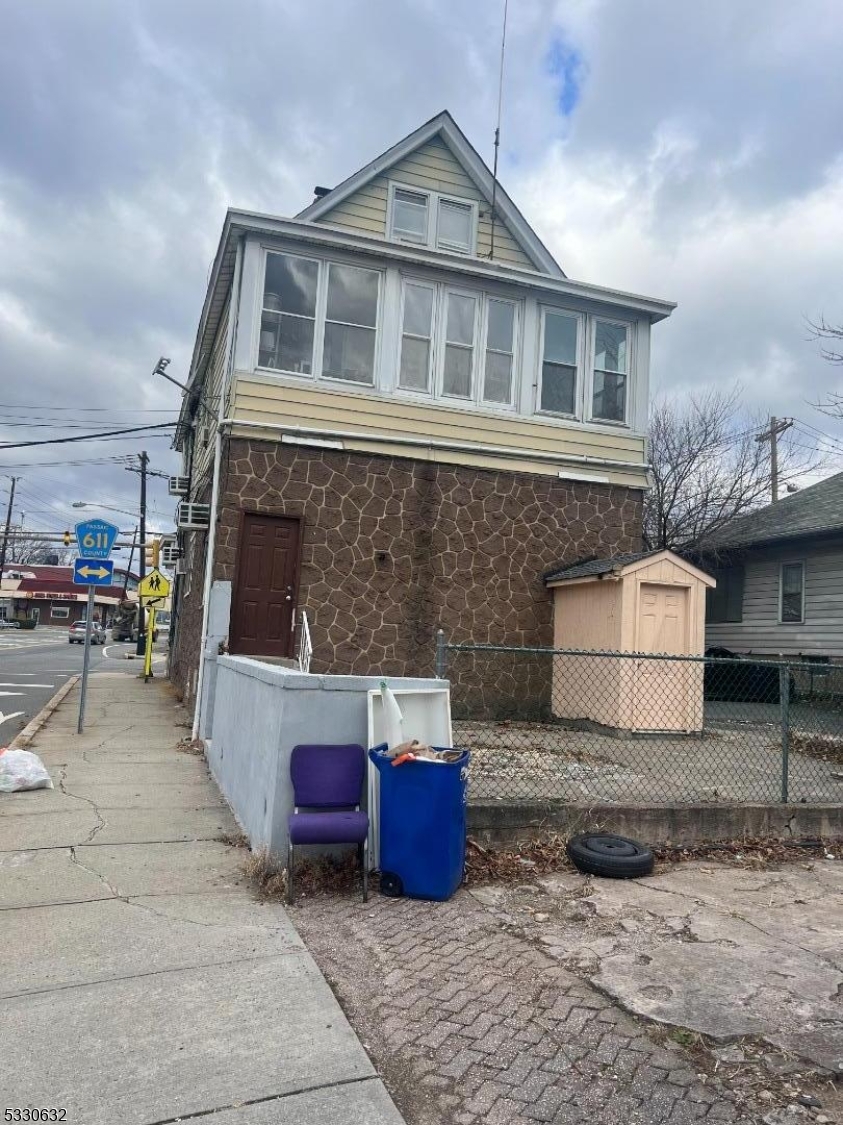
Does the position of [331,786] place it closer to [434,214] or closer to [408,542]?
→ [408,542]

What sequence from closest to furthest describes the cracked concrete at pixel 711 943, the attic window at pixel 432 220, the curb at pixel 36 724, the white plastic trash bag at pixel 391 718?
the cracked concrete at pixel 711 943 < the white plastic trash bag at pixel 391 718 < the curb at pixel 36 724 < the attic window at pixel 432 220

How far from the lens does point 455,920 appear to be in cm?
441

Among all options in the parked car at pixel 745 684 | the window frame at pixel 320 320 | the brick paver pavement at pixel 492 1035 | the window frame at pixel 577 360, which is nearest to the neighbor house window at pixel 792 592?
the parked car at pixel 745 684

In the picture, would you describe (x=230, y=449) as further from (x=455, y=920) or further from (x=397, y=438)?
(x=455, y=920)

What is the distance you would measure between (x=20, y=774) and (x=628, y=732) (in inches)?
272

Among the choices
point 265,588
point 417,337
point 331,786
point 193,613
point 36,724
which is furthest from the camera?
point 193,613

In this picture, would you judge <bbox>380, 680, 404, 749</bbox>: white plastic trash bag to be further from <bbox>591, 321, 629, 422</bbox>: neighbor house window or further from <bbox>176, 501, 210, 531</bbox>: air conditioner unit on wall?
<bbox>591, 321, 629, 422</bbox>: neighbor house window

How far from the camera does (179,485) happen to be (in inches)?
618

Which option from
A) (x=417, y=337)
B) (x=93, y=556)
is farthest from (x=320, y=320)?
(x=93, y=556)

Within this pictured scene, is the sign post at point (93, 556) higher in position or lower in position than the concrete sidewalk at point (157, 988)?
higher

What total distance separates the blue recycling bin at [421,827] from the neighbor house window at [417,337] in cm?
799

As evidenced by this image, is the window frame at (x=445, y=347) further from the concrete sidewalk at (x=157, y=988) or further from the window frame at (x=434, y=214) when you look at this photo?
the concrete sidewalk at (x=157, y=988)

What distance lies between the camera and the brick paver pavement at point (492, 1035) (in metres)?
2.71

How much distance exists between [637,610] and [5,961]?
27.6ft
